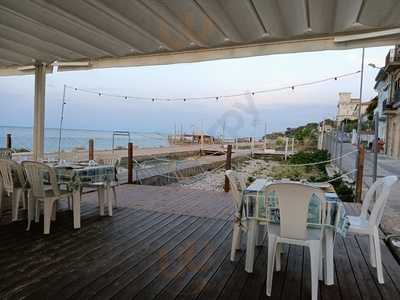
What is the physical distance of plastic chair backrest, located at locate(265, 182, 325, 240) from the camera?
2016 mm

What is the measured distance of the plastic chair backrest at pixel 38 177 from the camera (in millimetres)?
3264

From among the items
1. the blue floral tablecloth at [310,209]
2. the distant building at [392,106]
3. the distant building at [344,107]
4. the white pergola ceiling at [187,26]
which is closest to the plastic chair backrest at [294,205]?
the blue floral tablecloth at [310,209]

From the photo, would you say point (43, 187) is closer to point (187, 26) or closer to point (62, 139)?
point (187, 26)

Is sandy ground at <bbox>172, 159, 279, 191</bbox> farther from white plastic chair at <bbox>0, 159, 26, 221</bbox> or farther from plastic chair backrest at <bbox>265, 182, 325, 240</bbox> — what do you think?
plastic chair backrest at <bbox>265, 182, 325, 240</bbox>

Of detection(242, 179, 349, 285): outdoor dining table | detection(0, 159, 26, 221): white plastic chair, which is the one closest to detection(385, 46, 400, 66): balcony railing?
detection(242, 179, 349, 285): outdoor dining table

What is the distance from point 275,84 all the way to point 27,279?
549 cm

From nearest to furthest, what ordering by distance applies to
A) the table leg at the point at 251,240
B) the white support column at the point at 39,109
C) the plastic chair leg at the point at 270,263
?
the plastic chair leg at the point at 270,263, the table leg at the point at 251,240, the white support column at the point at 39,109

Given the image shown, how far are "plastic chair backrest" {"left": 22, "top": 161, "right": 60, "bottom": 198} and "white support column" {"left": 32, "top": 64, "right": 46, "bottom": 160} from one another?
8.28ft

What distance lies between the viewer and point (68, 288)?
2.10 metres

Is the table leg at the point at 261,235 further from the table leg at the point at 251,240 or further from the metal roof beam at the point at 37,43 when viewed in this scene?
the metal roof beam at the point at 37,43

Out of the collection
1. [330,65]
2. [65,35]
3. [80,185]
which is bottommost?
[80,185]

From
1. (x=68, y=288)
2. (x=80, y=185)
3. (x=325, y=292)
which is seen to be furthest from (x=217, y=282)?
(x=80, y=185)

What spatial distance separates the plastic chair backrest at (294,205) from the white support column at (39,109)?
4937mm

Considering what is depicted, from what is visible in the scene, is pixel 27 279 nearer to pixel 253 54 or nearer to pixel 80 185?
pixel 80 185
